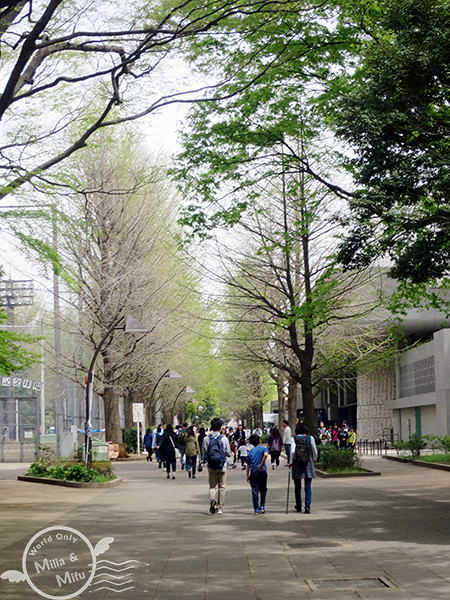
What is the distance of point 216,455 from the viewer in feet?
50.5

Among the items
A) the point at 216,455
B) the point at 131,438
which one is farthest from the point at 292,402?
the point at 216,455

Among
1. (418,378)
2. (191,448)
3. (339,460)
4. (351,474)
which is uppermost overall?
(418,378)

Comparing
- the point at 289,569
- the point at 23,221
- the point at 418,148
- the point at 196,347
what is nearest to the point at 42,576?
the point at 289,569

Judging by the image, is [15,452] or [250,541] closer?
[250,541]

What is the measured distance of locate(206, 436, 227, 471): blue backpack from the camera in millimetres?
15336

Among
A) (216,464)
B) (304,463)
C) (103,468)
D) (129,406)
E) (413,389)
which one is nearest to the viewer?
(304,463)

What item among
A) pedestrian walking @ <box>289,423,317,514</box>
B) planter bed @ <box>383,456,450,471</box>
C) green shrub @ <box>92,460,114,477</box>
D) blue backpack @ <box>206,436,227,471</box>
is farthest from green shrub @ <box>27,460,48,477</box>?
planter bed @ <box>383,456,450,471</box>

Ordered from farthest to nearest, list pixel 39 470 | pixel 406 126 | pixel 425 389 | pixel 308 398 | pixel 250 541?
pixel 425 389, pixel 308 398, pixel 39 470, pixel 406 126, pixel 250 541

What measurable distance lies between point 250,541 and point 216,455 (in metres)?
3.79

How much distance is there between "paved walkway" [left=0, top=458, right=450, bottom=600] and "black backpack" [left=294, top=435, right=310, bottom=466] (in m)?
0.99

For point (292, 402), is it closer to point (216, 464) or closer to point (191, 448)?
point (191, 448)

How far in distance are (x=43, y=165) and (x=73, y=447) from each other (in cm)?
2086

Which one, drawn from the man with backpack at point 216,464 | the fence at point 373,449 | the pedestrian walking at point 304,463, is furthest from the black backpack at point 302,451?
the fence at point 373,449

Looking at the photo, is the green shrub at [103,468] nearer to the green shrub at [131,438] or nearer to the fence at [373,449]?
the fence at [373,449]
